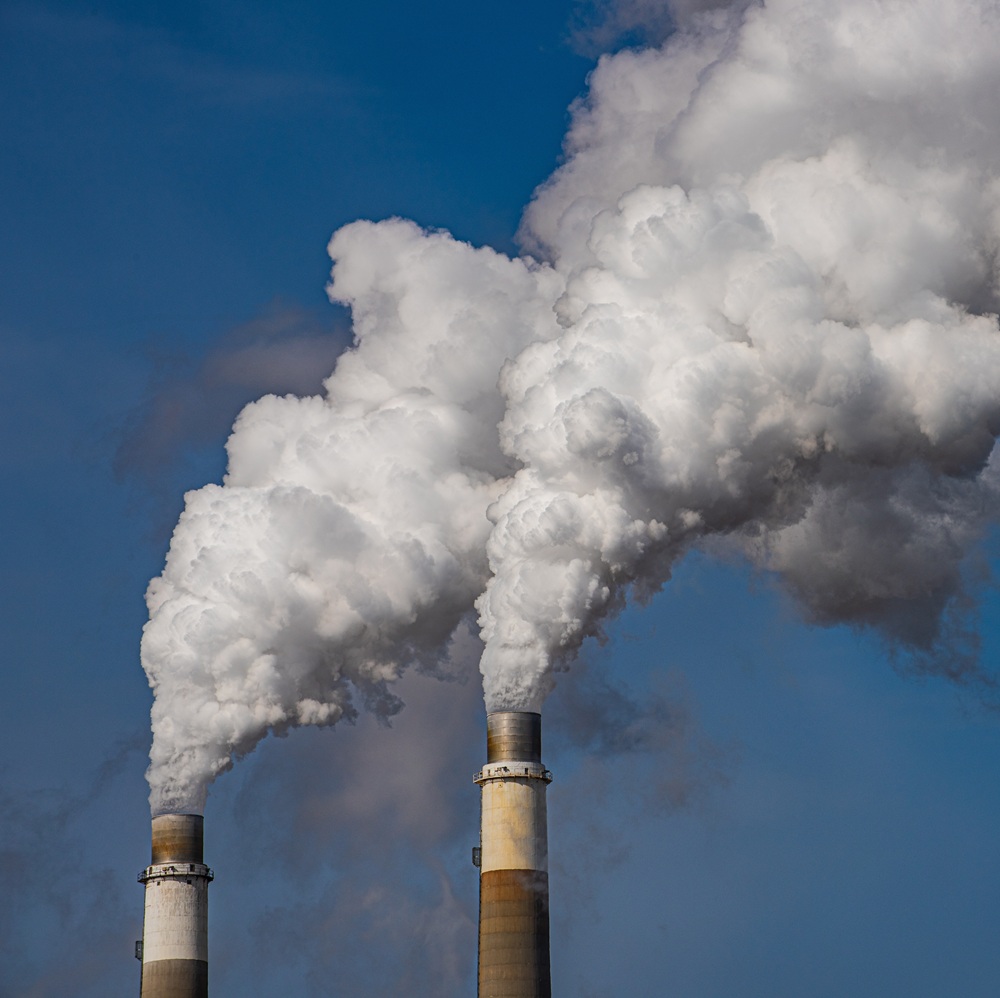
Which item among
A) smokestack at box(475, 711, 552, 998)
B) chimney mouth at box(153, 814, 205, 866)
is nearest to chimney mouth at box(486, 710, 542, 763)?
smokestack at box(475, 711, 552, 998)

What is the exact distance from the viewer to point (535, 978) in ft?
189

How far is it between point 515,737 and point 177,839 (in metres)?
13.2

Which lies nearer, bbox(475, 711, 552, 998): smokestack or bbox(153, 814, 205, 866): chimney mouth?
bbox(475, 711, 552, 998): smokestack

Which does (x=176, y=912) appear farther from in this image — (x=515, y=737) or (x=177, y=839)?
(x=515, y=737)

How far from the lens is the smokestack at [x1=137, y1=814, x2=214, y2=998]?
65.8 metres

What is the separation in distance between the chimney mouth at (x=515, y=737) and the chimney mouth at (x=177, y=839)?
39.5 feet

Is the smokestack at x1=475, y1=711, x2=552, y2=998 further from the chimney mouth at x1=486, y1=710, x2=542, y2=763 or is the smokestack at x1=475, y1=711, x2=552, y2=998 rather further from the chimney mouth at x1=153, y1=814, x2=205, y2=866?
the chimney mouth at x1=153, y1=814, x2=205, y2=866

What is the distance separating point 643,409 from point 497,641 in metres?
7.39

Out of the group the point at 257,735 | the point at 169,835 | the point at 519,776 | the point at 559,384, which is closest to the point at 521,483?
the point at 559,384

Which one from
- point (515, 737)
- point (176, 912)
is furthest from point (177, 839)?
point (515, 737)

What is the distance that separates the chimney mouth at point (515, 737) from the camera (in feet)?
195

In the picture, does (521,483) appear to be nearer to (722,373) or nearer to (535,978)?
(722,373)

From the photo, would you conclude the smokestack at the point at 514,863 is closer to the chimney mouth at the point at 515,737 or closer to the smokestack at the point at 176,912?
the chimney mouth at the point at 515,737

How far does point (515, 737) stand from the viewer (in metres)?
59.4
